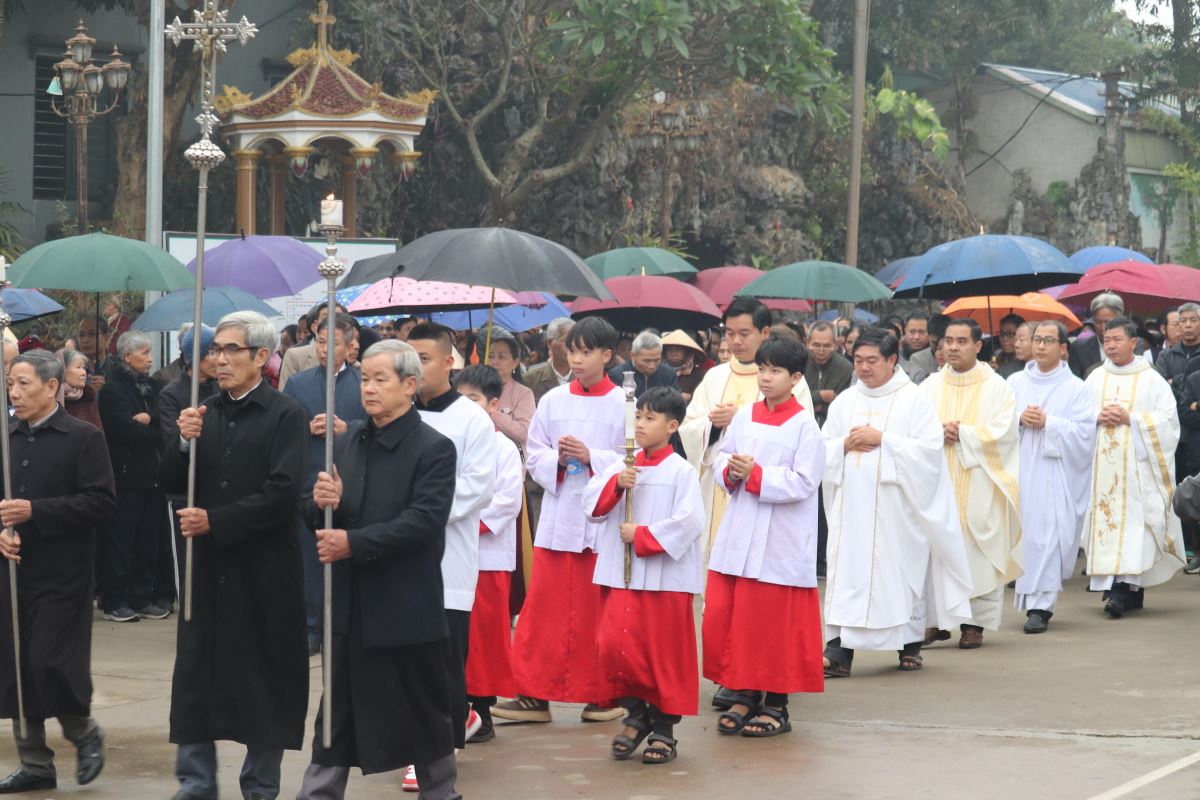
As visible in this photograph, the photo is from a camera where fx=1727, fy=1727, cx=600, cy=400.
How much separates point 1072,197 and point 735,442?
1151 inches

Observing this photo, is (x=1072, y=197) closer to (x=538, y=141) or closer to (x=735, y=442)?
(x=538, y=141)

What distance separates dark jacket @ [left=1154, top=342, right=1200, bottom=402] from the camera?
1264cm

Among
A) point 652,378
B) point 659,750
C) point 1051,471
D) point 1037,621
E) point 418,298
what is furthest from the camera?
point 418,298

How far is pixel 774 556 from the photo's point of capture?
772 centimetres

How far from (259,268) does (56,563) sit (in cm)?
720

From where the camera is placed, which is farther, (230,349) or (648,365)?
(648,365)

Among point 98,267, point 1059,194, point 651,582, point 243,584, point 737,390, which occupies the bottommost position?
point 651,582

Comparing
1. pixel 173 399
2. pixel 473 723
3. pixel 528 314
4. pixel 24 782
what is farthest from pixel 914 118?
pixel 24 782

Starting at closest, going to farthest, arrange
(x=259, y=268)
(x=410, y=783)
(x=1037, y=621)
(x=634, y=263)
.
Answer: (x=410, y=783)
(x=1037, y=621)
(x=259, y=268)
(x=634, y=263)

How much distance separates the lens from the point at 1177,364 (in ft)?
42.3

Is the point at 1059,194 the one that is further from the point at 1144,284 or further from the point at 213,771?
the point at 213,771

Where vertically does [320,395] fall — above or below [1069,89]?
below

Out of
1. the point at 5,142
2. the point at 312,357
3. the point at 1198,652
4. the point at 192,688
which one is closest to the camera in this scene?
the point at 192,688

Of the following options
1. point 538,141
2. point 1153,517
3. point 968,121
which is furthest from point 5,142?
point 968,121
